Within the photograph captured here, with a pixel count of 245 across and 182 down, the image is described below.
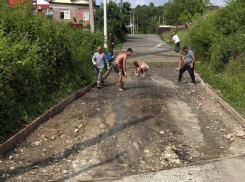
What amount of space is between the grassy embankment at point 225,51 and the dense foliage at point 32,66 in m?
5.48

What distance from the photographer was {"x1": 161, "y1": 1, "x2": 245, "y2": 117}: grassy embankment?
1412cm

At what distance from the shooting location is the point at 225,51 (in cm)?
1792

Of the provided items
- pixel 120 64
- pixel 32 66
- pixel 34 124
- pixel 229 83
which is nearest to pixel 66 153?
pixel 34 124

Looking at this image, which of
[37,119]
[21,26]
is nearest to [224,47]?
[21,26]

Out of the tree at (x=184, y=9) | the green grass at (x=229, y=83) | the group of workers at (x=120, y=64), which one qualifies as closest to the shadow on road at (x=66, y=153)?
the green grass at (x=229, y=83)

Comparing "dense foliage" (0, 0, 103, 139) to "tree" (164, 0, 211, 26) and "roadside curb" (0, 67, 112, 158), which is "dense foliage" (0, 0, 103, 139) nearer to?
"roadside curb" (0, 67, 112, 158)

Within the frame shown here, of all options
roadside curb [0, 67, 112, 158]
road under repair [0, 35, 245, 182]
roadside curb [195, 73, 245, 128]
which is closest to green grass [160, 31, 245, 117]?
roadside curb [195, 73, 245, 128]

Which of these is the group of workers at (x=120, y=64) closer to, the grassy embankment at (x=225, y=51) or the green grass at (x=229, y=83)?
the green grass at (x=229, y=83)

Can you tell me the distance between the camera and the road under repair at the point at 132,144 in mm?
6508

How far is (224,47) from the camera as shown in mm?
18156

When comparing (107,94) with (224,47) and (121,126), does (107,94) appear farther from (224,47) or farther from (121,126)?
(224,47)

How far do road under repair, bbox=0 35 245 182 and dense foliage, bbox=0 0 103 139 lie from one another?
0.69 m

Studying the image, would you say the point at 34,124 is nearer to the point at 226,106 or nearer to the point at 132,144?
the point at 132,144

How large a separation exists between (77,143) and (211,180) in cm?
304
